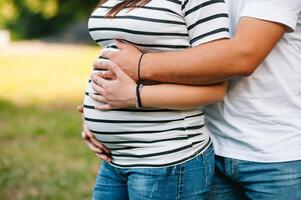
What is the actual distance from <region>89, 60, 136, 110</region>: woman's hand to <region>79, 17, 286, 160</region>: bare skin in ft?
0.28

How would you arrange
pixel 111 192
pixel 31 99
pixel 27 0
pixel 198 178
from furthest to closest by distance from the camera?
pixel 27 0, pixel 31 99, pixel 111 192, pixel 198 178

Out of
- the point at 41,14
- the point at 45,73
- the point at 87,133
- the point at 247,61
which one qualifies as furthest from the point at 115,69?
the point at 41,14

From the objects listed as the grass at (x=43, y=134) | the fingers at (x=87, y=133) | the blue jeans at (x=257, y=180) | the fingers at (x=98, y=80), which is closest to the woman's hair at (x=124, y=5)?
the fingers at (x=98, y=80)

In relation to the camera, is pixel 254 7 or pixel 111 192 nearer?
pixel 254 7

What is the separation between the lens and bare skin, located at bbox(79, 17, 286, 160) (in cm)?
186

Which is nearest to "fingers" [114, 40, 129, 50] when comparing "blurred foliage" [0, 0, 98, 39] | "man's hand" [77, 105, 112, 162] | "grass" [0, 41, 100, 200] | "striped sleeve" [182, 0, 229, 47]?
"striped sleeve" [182, 0, 229, 47]

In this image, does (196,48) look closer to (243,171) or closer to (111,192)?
(243,171)

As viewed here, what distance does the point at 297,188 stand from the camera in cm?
201

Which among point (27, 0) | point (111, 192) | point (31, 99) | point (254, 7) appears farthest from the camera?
point (27, 0)

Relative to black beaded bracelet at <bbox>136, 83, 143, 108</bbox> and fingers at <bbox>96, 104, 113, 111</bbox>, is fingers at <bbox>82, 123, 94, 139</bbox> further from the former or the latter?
black beaded bracelet at <bbox>136, 83, 143, 108</bbox>

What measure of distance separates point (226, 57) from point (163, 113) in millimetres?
287

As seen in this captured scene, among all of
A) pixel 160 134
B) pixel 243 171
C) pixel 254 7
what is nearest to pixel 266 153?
pixel 243 171

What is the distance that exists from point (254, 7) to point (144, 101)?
460 mm

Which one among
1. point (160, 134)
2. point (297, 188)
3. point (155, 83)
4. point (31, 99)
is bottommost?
point (31, 99)
